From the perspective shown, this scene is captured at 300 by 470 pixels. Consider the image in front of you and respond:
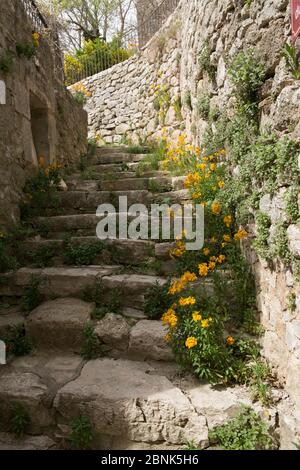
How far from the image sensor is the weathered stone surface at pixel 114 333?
2924 mm

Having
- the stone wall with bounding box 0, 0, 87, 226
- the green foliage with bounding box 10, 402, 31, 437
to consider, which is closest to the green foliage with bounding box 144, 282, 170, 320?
the green foliage with bounding box 10, 402, 31, 437

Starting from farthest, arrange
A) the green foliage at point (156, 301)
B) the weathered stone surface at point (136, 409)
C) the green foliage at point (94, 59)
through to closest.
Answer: the green foliage at point (94, 59), the green foliage at point (156, 301), the weathered stone surface at point (136, 409)

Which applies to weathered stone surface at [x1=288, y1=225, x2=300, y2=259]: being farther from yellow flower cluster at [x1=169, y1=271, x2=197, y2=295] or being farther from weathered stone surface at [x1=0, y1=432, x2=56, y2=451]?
weathered stone surface at [x1=0, y1=432, x2=56, y2=451]

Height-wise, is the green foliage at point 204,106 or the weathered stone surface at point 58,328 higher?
the green foliage at point 204,106

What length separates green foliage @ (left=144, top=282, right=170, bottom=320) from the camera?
3135 millimetres

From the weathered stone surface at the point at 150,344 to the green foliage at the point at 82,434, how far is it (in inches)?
26.5

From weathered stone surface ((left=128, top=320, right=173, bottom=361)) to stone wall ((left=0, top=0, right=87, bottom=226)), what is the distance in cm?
206

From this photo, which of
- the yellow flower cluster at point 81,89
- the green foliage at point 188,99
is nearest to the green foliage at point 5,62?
the green foliage at point 188,99

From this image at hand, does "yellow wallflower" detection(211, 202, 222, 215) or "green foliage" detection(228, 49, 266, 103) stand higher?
"green foliage" detection(228, 49, 266, 103)

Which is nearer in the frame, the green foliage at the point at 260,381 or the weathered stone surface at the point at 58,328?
the green foliage at the point at 260,381

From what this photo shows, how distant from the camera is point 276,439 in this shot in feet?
7.11

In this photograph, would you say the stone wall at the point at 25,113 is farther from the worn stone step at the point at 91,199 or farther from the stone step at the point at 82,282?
the stone step at the point at 82,282

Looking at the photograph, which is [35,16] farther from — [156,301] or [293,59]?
[156,301]
